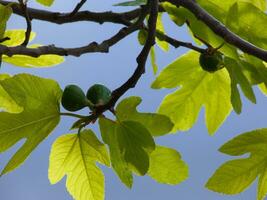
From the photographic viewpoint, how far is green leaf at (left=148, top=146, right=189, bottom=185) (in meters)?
1.60

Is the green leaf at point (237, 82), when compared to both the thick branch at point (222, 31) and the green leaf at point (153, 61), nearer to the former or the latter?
the thick branch at point (222, 31)

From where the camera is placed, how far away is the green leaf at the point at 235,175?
1.54 m

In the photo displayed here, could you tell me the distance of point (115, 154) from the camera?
151cm

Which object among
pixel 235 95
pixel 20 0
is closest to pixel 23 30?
pixel 20 0

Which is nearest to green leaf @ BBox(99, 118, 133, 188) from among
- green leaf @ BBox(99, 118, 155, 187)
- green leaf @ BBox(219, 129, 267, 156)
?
green leaf @ BBox(99, 118, 155, 187)

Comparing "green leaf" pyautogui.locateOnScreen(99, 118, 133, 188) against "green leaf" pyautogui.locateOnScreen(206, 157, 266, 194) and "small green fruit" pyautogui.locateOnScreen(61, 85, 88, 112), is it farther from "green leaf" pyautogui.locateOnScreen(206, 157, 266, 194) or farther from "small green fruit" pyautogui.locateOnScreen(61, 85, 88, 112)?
"green leaf" pyautogui.locateOnScreen(206, 157, 266, 194)

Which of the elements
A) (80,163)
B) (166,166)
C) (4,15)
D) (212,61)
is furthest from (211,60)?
(4,15)

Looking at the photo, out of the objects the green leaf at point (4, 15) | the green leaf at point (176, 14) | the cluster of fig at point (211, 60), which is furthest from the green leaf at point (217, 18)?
the green leaf at point (4, 15)

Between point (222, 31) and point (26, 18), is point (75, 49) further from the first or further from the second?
point (222, 31)

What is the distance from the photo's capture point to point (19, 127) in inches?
57.1

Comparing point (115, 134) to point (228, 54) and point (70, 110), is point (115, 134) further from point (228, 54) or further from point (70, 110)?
point (228, 54)

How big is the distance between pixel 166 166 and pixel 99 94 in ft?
0.98

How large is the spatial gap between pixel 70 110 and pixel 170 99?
1.42 ft

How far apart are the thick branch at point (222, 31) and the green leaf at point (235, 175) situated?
42cm
